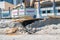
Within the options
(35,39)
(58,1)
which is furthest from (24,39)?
(58,1)

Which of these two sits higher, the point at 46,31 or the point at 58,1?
the point at 58,1

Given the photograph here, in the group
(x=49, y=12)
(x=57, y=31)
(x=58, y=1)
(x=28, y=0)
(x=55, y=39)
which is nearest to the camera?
(x=55, y=39)

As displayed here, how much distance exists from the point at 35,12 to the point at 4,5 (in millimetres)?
16121

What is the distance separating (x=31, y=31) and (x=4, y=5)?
2922cm

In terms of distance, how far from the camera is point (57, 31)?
51.4ft

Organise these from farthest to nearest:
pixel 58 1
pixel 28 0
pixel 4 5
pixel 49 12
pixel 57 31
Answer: pixel 4 5, pixel 28 0, pixel 58 1, pixel 49 12, pixel 57 31

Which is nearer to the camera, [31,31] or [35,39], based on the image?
[35,39]

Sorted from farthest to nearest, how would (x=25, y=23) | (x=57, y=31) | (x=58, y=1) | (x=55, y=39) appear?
(x=58, y=1)
(x=25, y=23)
(x=57, y=31)
(x=55, y=39)

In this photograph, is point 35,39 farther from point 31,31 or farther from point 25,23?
point 25,23

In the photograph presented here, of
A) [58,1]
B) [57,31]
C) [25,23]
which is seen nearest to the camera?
[57,31]

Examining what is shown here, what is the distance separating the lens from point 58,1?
1442 inches

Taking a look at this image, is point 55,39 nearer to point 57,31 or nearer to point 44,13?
point 57,31

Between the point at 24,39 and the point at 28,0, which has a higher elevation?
the point at 28,0

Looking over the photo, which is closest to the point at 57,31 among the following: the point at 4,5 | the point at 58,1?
the point at 58,1
